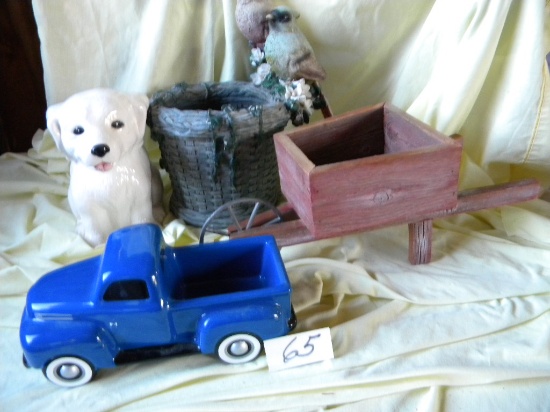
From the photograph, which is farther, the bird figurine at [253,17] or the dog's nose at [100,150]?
the bird figurine at [253,17]

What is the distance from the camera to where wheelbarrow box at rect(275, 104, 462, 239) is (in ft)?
2.00

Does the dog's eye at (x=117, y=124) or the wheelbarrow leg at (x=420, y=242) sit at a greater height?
the dog's eye at (x=117, y=124)

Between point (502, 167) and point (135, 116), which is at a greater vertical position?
point (135, 116)

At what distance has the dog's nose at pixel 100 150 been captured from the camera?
691 mm

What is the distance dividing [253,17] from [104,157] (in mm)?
298

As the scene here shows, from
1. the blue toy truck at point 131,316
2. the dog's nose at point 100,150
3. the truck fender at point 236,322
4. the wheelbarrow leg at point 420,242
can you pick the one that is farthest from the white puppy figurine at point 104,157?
the wheelbarrow leg at point 420,242

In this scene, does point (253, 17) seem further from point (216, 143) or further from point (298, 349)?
point (298, 349)

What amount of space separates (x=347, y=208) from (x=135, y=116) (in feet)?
1.03

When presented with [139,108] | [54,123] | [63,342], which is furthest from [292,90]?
[63,342]

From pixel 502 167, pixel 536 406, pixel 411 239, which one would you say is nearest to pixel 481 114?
pixel 502 167

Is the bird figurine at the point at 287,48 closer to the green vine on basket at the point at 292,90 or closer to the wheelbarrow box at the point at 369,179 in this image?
the green vine on basket at the point at 292,90

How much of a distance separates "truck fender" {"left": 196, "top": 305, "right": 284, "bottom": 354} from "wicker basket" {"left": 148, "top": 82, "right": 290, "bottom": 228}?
0.88 ft

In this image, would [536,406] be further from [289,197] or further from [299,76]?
[299,76]

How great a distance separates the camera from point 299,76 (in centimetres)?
80
